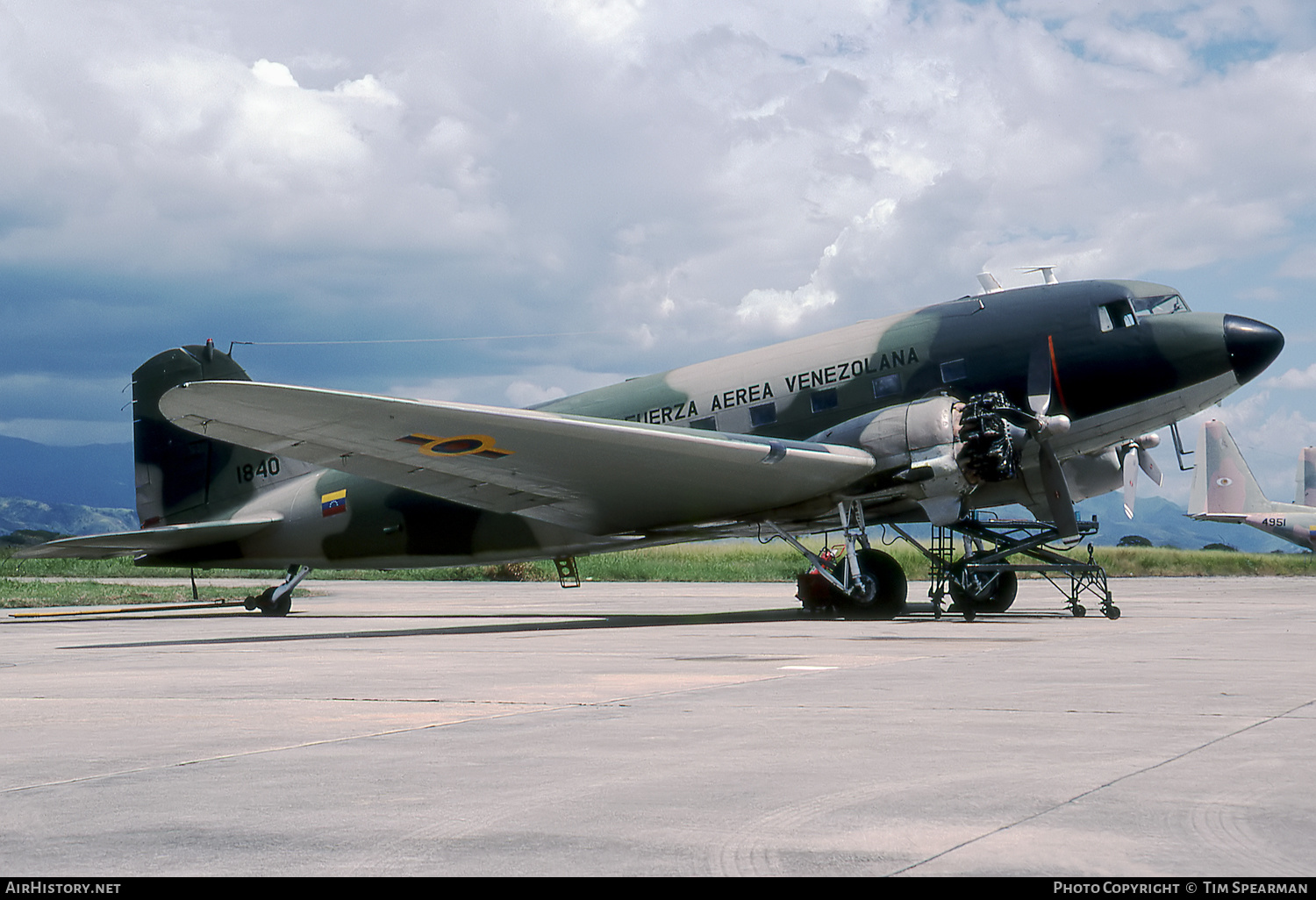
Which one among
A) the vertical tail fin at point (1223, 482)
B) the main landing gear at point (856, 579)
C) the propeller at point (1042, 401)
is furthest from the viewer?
the vertical tail fin at point (1223, 482)

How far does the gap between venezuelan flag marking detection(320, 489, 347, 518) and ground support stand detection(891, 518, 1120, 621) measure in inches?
418

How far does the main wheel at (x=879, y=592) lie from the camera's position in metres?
20.2

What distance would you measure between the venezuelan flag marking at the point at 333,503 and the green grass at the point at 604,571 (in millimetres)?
9641

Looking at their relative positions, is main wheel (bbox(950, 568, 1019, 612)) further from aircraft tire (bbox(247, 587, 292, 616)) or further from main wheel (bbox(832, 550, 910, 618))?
aircraft tire (bbox(247, 587, 292, 616))

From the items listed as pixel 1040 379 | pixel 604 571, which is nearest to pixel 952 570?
pixel 1040 379

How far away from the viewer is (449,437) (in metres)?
18.1

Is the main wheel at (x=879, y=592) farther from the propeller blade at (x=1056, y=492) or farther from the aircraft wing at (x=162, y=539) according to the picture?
the aircraft wing at (x=162, y=539)

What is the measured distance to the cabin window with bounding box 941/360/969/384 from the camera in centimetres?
2008

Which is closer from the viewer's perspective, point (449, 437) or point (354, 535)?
point (449, 437)

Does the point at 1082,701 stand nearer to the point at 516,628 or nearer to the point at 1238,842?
the point at 1238,842

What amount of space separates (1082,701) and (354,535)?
17.4 meters

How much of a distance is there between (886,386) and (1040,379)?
96.9 inches

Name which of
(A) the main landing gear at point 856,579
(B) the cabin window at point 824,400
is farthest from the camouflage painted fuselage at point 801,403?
(A) the main landing gear at point 856,579
